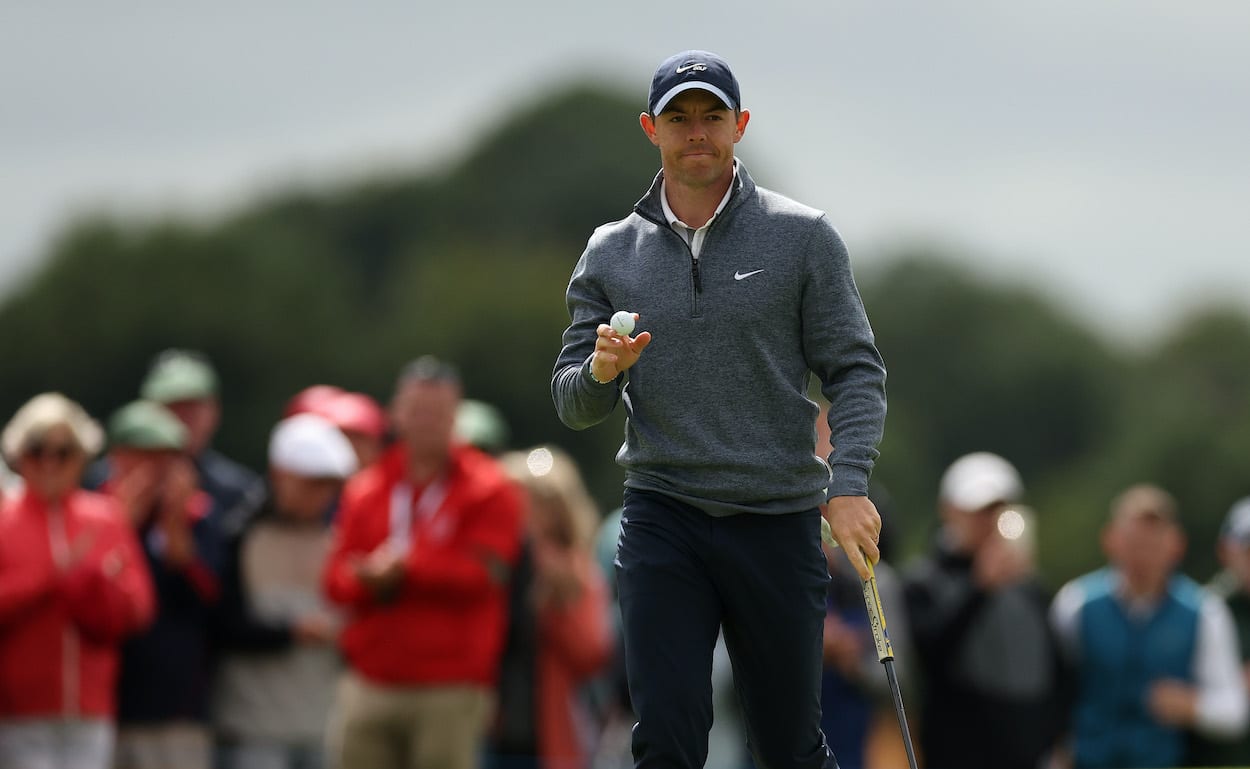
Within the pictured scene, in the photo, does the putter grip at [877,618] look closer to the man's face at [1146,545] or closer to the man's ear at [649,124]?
the man's ear at [649,124]

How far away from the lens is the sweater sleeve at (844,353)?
607 centimetres

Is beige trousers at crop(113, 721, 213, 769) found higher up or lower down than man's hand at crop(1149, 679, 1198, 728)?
higher up

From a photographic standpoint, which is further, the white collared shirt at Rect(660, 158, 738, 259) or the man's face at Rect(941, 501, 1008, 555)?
the man's face at Rect(941, 501, 1008, 555)

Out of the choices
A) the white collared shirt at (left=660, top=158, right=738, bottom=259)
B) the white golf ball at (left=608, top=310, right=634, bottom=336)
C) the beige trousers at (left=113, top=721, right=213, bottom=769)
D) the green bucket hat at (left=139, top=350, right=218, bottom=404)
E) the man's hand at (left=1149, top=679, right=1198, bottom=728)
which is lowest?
the man's hand at (left=1149, top=679, right=1198, bottom=728)

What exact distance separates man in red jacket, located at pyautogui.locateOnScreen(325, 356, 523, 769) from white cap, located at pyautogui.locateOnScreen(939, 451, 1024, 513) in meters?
2.57

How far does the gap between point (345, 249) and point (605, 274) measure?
276ft

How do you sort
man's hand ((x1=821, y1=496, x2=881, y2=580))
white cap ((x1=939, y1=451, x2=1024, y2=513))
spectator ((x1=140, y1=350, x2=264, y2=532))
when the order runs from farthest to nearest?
white cap ((x1=939, y1=451, x2=1024, y2=513))
spectator ((x1=140, y1=350, x2=264, y2=532))
man's hand ((x1=821, y1=496, x2=881, y2=580))

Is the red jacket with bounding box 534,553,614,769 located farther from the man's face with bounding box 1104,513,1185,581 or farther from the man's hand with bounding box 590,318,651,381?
the man's hand with bounding box 590,318,651,381

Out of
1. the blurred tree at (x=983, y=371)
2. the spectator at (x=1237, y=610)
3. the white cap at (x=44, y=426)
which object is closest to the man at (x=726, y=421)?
the white cap at (x=44, y=426)

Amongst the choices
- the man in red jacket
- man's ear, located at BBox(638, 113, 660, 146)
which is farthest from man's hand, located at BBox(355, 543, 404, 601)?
man's ear, located at BBox(638, 113, 660, 146)

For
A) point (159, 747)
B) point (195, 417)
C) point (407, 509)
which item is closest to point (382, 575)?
point (407, 509)

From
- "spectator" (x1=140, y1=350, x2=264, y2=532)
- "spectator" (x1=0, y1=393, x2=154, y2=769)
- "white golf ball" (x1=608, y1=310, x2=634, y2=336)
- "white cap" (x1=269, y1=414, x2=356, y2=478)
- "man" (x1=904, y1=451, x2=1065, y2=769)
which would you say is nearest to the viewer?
"white golf ball" (x1=608, y1=310, x2=634, y2=336)

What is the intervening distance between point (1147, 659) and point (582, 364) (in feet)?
20.1

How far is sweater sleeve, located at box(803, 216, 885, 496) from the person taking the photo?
607 cm
